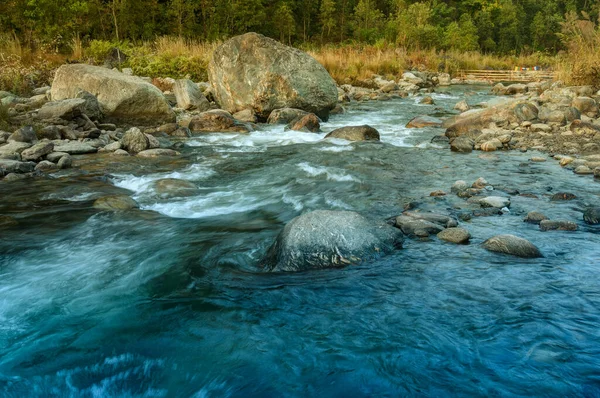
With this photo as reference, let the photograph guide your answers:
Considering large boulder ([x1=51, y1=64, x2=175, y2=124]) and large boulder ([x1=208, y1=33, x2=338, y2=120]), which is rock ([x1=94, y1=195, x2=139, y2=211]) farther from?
A: large boulder ([x1=208, y1=33, x2=338, y2=120])

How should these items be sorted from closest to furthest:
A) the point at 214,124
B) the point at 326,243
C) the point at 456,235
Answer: the point at 326,243 → the point at 456,235 → the point at 214,124

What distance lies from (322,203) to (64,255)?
271 centimetres

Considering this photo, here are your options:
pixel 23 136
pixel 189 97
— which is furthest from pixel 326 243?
pixel 189 97

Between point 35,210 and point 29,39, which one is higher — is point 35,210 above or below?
below

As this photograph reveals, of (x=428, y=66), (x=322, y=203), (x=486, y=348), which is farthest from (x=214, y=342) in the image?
(x=428, y=66)

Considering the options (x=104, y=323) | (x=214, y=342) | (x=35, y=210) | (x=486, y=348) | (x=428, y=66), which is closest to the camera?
(x=486, y=348)

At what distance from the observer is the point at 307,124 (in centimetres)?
1041

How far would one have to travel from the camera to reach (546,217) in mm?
4680

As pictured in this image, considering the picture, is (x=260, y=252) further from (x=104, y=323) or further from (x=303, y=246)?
(x=104, y=323)

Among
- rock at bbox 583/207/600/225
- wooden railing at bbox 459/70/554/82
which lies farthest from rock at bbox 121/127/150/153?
wooden railing at bbox 459/70/554/82

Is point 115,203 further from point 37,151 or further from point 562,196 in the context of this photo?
point 562,196

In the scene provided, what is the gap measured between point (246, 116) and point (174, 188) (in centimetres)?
590

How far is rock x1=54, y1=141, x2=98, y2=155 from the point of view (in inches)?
313

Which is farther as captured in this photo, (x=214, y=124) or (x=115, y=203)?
(x=214, y=124)
